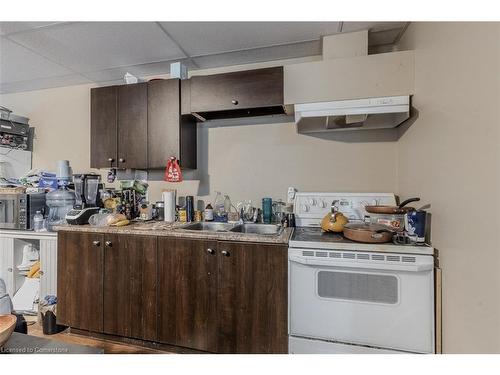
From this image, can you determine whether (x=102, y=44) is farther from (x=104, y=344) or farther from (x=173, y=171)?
(x=104, y=344)

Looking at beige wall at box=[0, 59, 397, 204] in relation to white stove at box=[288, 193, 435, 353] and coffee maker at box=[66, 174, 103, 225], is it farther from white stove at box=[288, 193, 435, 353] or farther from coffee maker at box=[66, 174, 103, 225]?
white stove at box=[288, 193, 435, 353]

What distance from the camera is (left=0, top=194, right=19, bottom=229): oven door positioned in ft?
7.02

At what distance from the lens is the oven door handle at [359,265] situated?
120 cm

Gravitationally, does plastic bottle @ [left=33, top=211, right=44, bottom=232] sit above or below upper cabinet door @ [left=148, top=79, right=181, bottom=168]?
below

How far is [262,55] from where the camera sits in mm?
1959

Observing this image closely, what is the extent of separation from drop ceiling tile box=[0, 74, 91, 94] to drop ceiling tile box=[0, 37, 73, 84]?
0.06 meters

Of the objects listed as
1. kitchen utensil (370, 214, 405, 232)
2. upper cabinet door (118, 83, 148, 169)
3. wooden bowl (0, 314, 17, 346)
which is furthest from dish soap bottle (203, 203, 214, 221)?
wooden bowl (0, 314, 17, 346)

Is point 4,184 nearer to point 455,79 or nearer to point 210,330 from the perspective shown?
point 210,330

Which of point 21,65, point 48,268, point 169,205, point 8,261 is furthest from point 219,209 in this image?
point 21,65

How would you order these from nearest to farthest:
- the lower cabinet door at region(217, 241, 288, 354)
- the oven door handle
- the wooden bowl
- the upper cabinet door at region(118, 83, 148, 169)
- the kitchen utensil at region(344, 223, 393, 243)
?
the wooden bowl, the oven door handle, the kitchen utensil at region(344, 223, 393, 243), the lower cabinet door at region(217, 241, 288, 354), the upper cabinet door at region(118, 83, 148, 169)

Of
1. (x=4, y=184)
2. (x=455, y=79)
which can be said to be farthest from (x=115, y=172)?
(x=455, y=79)
